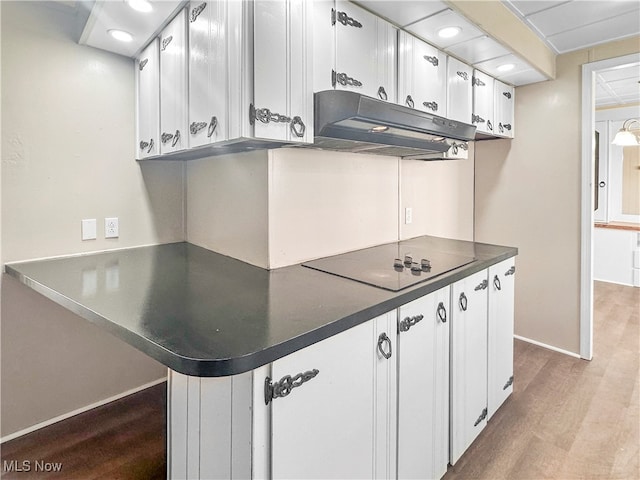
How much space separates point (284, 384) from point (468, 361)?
1.16 metres

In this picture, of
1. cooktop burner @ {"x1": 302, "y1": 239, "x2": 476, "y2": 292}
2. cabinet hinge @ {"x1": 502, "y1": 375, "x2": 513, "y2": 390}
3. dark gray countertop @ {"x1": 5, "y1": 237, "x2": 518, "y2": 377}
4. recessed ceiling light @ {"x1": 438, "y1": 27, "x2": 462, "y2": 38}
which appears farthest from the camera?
cabinet hinge @ {"x1": 502, "y1": 375, "x2": 513, "y2": 390}

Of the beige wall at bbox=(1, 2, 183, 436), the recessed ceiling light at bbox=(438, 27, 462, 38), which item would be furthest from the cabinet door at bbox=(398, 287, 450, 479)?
the beige wall at bbox=(1, 2, 183, 436)

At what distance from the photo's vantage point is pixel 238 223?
183cm

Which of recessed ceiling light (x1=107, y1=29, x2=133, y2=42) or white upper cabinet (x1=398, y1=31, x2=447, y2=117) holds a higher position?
recessed ceiling light (x1=107, y1=29, x2=133, y2=42)

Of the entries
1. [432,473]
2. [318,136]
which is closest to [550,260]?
[432,473]

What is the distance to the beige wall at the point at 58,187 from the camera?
180 centimetres

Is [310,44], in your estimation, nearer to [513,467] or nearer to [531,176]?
[513,467]

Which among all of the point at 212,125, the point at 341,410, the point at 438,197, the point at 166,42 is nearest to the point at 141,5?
the point at 166,42

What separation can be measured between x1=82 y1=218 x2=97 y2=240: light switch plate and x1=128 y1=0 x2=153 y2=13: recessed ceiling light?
1.12m

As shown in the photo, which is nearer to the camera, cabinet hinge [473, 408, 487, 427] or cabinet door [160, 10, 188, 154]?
cabinet door [160, 10, 188, 154]

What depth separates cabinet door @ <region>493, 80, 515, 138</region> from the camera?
2.76 metres

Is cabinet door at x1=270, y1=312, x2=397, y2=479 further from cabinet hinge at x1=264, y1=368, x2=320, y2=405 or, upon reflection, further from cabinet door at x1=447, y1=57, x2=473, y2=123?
cabinet door at x1=447, y1=57, x2=473, y2=123

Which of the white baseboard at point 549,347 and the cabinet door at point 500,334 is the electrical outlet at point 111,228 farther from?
the white baseboard at point 549,347

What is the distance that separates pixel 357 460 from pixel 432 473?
573 millimetres
